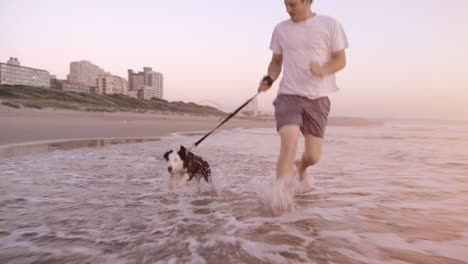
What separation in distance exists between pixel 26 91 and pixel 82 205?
3924 cm

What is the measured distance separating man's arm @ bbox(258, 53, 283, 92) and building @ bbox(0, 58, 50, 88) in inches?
4000

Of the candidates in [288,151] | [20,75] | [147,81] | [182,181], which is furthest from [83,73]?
[288,151]

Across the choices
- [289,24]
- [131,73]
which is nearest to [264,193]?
[289,24]

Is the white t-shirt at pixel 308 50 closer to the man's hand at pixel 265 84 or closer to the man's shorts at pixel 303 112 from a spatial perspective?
the man's shorts at pixel 303 112

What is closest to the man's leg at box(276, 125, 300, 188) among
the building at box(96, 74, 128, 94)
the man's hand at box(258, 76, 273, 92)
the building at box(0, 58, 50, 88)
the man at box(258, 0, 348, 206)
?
the man at box(258, 0, 348, 206)

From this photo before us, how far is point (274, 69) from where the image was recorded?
389 cm

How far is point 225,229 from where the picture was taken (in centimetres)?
291

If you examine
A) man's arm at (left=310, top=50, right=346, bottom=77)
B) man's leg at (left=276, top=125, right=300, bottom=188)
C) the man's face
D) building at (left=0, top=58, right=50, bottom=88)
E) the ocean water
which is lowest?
the ocean water

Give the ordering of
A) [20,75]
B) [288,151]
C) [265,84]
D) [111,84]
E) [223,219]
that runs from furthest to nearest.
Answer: [111,84] < [20,75] < [265,84] < [288,151] < [223,219]

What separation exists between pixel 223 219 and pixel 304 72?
1.82m

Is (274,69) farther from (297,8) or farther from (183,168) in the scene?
(183,168)

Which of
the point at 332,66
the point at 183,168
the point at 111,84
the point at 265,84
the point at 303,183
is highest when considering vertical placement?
the point at 111,84

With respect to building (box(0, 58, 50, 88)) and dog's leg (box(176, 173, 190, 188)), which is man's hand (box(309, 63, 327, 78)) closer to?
dog's leg (box(176, 173, 190, 188))

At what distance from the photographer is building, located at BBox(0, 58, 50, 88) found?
92.1 meters
